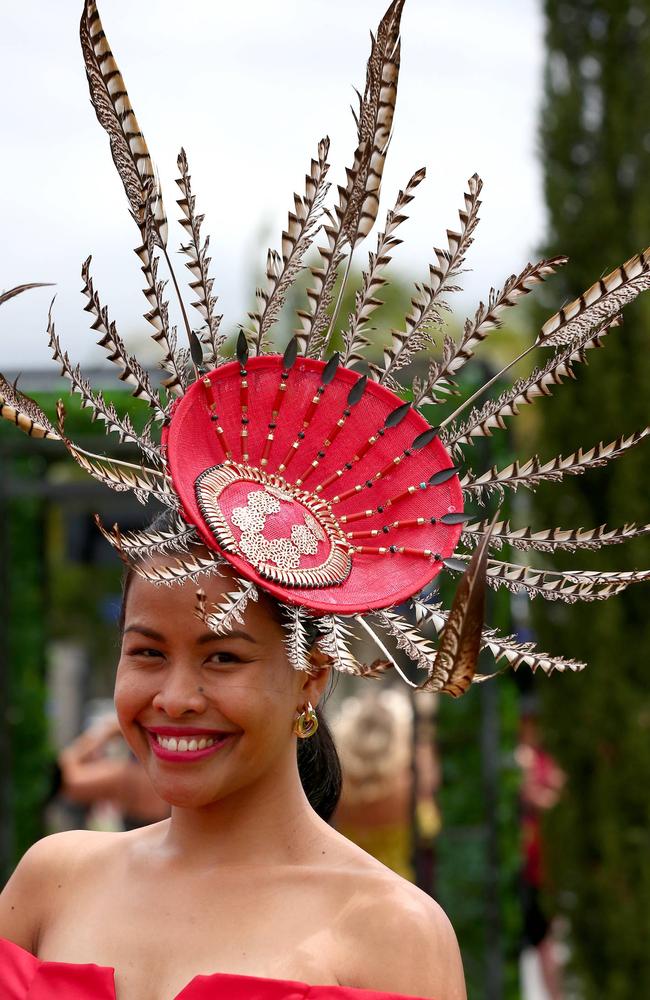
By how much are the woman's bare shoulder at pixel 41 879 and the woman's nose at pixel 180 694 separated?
0.46 meters

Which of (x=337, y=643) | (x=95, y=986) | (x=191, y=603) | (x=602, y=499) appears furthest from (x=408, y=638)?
(x=602, y=499)

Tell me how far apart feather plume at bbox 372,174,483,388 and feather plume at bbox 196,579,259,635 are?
0.51m

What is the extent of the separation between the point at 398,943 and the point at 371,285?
1.06m

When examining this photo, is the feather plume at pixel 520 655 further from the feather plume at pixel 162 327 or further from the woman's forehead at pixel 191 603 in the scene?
the feather plume at pixel 162 327

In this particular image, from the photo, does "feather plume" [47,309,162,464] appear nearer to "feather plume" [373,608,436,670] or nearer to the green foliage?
"feather plume" [373,608,436,670]

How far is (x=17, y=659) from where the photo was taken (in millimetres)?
7191

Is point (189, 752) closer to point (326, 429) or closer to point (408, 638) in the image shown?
point (408, 638)

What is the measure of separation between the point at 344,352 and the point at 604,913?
15.9ft

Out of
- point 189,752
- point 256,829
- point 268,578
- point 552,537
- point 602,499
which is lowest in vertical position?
point 256,829

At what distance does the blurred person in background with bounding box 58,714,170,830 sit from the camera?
7051 mm

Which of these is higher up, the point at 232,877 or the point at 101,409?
the point at 101,409

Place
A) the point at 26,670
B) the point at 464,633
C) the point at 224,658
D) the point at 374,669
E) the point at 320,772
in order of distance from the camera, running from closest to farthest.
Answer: the point at 464,633 < the point at 374,669 < the point at 224,658 < the point at 320,772 < the point at 26,670

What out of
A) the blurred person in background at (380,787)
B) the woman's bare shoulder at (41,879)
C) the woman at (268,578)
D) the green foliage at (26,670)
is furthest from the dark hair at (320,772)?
the green foliage at (26,670)

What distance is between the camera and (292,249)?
2205 millimetres
